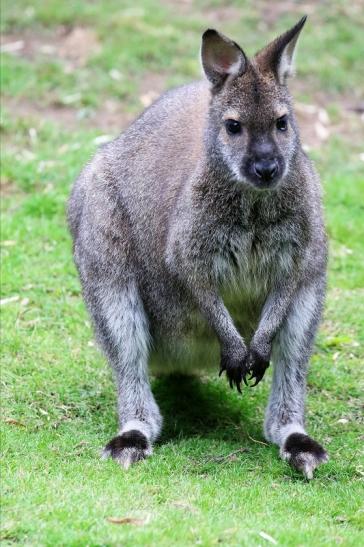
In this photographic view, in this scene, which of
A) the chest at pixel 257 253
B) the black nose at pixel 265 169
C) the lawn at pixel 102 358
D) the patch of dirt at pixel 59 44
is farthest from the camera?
the patch of dirt at pixel 59 44

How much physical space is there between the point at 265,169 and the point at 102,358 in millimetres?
2213

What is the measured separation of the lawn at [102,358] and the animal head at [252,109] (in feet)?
5.11

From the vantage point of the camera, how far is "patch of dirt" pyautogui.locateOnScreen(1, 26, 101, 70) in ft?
36.6

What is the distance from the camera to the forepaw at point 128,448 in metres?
5.63

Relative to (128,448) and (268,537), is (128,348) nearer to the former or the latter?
(128,448)

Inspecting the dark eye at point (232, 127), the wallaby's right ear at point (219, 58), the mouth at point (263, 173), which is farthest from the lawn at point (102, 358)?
the wallaby's right ear at point (219, 58)

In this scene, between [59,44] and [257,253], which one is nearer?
[257,253]

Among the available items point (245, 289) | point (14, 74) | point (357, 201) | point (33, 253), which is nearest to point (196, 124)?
point (245, 289)

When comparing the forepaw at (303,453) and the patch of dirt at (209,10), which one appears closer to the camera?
the forepaw at (303,453)

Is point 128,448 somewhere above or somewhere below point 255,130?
below

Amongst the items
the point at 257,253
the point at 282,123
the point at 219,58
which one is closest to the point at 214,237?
the point at 257,253

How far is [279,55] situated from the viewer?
18.1 feet

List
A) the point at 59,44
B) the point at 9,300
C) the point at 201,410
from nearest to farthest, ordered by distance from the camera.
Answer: the point at 201,410, the point at 9,300, the point at 59,44

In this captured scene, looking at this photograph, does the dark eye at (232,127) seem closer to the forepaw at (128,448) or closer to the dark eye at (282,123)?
the dark eye at (282,123)
